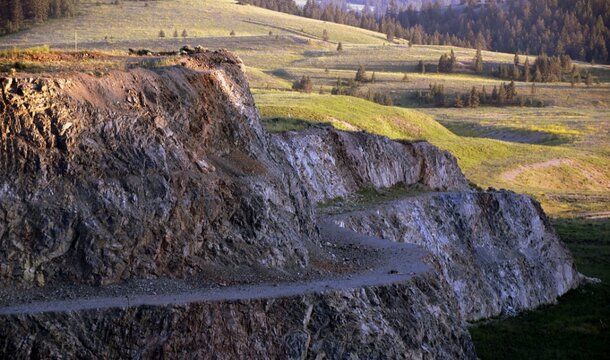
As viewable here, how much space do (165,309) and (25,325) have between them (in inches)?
107

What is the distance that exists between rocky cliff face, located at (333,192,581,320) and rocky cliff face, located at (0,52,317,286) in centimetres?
771

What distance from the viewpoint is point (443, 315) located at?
25.5 m

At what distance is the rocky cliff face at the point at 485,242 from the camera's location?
36031mm

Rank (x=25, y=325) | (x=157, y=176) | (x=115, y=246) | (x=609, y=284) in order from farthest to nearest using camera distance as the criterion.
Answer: (x=609, y=284) → (x=157, y=176) → (x=115, y=246) → (x=25, y=325)

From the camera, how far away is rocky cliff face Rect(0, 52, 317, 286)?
20.9 m

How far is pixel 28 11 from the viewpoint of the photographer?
85.0 m

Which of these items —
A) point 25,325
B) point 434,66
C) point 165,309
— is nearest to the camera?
point 25,325

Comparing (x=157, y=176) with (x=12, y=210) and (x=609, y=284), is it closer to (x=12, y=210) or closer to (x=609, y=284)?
(x=12, y=210)

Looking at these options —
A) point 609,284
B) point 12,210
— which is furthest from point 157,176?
point 609,284

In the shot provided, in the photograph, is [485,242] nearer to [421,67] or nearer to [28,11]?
[28,11]

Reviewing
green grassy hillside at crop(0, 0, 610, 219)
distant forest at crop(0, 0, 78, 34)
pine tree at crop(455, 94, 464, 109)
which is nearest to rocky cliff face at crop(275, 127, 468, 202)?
green grassy hillside at crop(0, 0, 610, 219)

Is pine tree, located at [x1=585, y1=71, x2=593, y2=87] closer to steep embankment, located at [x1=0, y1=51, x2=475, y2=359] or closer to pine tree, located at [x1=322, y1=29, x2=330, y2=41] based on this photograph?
pine tree, located at [x1=322, y1=29, x2=330, y2=41]

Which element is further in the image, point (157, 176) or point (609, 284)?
point (609, 284)

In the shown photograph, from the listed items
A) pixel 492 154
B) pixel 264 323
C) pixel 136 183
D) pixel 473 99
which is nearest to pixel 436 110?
pixel 473 99
